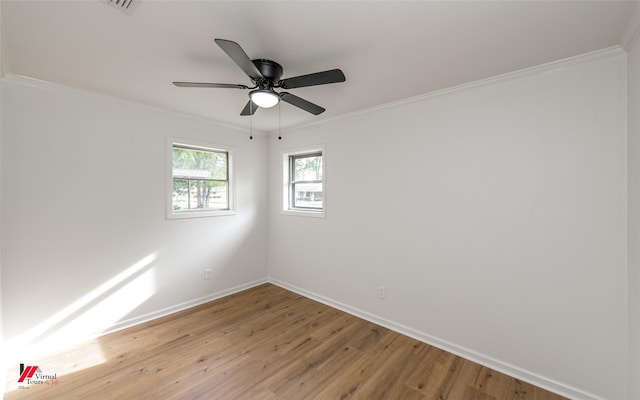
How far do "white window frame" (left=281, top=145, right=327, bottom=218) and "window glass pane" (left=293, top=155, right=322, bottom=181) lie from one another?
0.31ft

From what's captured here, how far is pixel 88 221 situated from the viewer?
264 cm

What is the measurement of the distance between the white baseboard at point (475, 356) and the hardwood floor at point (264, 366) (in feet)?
0.20

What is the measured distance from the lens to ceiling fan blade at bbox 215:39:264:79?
1.37 meters

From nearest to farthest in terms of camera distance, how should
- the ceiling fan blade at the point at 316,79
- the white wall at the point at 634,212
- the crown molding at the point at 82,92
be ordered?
1. the white wall at the point at 634,212
2. the ceiling fan blade at the point at 316,79
3. the crown molding at the point at 82,92

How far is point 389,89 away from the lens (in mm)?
2502

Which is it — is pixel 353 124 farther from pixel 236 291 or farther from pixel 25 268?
pixel 25 268

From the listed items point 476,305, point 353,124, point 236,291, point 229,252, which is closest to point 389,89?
point 353,124

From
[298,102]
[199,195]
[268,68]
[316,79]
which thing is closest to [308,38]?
[316,79]

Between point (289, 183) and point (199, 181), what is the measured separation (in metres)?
1.30

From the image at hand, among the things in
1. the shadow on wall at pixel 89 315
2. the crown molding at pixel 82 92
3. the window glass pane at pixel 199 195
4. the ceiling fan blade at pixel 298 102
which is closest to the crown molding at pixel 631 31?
the ceiling fan blade at pixel 298 102

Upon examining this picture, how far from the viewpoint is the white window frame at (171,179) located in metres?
3.18

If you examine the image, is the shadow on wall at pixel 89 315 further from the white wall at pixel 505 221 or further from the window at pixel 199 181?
the white wall at pixel 505 221

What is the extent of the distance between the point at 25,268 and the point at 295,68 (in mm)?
2965

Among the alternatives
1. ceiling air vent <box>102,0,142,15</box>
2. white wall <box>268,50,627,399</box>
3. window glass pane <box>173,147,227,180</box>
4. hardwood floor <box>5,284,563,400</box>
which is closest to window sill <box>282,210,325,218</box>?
white wall <box>268,50,627,399</box>
